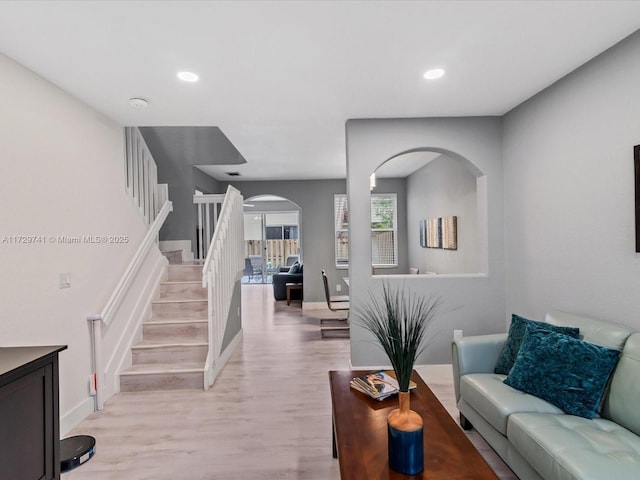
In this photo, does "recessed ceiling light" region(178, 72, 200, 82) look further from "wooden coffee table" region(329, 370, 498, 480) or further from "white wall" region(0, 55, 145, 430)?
"wooden coffee table" region(329, 370, 498, 480)

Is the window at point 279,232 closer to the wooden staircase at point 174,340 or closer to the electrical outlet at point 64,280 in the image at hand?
the wooden staircase at point 174,340

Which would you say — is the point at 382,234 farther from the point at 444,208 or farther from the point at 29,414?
the point at 29,414

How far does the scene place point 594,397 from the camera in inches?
76.5

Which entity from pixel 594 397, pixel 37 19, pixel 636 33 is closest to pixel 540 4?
pixel 636 33

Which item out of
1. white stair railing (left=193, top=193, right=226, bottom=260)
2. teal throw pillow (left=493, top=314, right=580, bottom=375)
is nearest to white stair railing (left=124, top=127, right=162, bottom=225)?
white stair railing (left=193, top=193, right=226, bottom=260)

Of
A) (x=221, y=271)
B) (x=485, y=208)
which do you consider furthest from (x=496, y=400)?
(x=221, y=271)

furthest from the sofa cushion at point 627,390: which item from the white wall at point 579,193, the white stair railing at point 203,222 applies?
the white stair railing at point 203,222

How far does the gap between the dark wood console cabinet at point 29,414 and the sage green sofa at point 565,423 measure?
7.53 ft

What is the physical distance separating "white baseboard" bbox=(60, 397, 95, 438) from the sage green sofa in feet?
9.62

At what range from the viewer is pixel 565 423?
1861 millimetres

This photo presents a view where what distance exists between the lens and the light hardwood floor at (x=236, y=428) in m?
2.23

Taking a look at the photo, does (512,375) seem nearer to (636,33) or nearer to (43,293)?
(636,33)

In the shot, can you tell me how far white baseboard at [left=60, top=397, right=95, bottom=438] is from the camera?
8.80 ft

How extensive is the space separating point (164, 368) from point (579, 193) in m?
3.91
